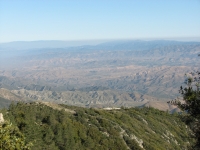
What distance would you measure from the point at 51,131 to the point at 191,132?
26.1m

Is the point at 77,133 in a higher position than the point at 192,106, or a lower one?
lower

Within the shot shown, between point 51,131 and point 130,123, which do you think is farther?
point 130,123

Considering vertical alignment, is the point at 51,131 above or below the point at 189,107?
below

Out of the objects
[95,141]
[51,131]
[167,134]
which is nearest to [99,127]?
[95,141]

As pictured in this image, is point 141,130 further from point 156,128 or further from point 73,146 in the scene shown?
point 73,146

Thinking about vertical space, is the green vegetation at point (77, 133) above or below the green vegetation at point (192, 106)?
below

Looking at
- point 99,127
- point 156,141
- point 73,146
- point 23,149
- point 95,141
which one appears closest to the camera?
point 23,149

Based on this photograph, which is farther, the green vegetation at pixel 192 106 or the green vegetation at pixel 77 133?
the green vegetation at pixel 77 133

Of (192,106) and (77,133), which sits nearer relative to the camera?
(192,106)

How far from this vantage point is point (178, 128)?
67188 millimetres

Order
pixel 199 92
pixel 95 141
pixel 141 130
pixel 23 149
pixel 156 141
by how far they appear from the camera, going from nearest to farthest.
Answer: pixel 199 92
pixel 23 149
pixel 95 141
pixel 156 141
pixel 141 130

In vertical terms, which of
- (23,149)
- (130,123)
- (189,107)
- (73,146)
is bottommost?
(130,123)

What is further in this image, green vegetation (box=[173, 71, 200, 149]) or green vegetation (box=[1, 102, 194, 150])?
green vegetation (box=[1, 102, 194, 150])

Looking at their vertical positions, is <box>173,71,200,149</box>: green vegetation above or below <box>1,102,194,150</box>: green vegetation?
above
